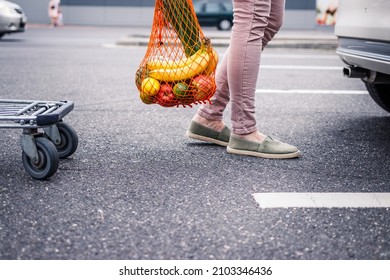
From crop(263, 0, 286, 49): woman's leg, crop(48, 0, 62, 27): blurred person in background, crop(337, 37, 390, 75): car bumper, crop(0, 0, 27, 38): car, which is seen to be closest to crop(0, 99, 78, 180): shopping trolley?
crop(263, 0, 286, 49): woman's leg

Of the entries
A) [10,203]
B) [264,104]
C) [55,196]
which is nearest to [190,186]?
[55,196]

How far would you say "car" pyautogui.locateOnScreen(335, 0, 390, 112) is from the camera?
9.23 ft

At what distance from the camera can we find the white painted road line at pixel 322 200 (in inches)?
85.0

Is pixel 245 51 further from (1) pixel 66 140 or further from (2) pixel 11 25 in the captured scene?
(2) pixel 11 25

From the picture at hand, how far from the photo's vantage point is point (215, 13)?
21.6 metres

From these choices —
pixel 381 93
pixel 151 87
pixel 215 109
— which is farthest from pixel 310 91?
pixel 151 87

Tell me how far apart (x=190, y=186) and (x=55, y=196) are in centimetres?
57

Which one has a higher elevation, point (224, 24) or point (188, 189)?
point (188, 189)

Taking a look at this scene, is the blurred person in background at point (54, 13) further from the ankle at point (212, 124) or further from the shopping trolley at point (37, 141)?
the shopping trolley at point (37, 141)

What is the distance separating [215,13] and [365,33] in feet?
62.8

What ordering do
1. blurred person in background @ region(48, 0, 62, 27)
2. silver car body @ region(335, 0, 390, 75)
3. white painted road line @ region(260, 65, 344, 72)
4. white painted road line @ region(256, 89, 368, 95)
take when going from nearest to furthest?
silver car body @ region(335, 0, 390, 75) < white painted road line @ region(256, 89, 368, 95) < white painted road line @ region(260, 65, 344, 72) < blurred person in background @ region(48, 0, 62, 27)

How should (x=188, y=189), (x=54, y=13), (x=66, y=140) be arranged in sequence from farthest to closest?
1. (x=54, y=13)
2. (x=66, y=140)
3. (x=188, y=189)

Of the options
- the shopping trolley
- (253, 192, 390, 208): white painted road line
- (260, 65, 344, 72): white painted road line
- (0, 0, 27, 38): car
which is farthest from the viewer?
(0, 0, 27, 38): car

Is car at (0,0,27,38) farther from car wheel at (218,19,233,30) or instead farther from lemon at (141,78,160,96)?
car wheel at (218,19,233,30)
